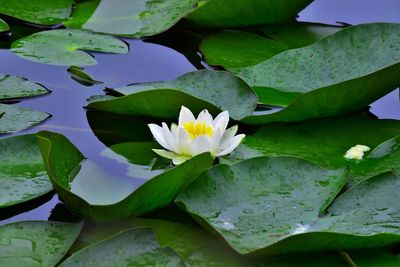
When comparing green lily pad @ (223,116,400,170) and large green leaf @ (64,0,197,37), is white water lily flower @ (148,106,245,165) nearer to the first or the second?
green lily pad @ (223,116,400,170)

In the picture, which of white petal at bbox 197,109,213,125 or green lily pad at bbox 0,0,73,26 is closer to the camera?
white petal at bbox 197,109,213,125

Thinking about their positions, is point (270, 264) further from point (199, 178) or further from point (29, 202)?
point (29, 202)

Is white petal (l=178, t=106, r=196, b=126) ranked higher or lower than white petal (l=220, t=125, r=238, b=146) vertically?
higher

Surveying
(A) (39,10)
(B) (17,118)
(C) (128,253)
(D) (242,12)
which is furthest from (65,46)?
(C) (128,253)

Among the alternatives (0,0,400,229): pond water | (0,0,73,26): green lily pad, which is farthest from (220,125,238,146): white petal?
(0,0,73,26): green lily pad

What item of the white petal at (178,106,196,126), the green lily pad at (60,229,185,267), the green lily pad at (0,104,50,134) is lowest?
the green lily pad at (60,229,185,267)

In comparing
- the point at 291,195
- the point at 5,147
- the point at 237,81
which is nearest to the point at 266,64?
the point at 237,81

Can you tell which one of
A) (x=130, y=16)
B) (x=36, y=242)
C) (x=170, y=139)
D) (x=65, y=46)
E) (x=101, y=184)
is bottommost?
(x=36, y=242)

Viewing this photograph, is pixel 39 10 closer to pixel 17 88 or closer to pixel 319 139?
pixel 17 88
